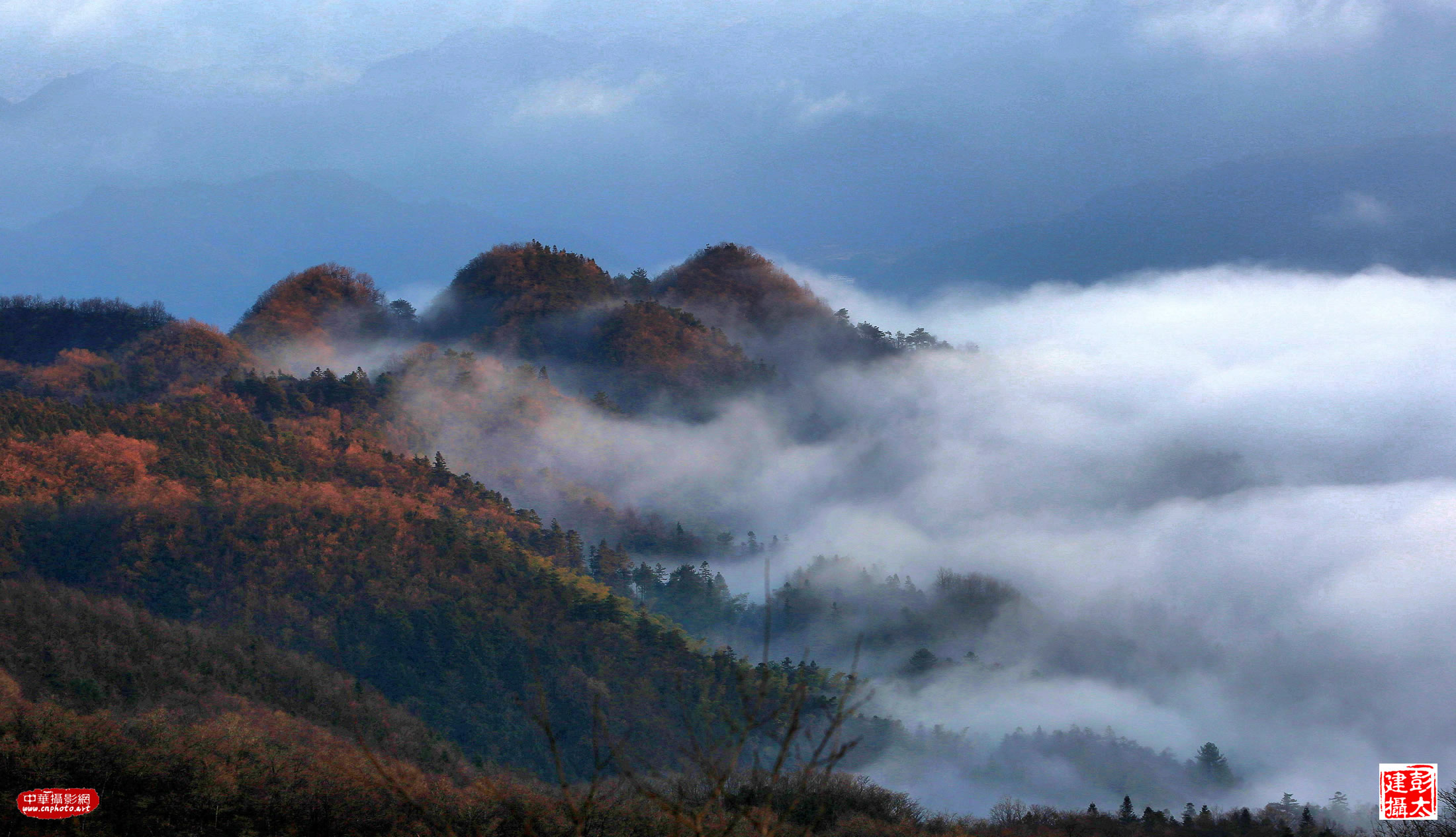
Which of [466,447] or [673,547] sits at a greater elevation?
[466,447]

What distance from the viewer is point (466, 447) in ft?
437

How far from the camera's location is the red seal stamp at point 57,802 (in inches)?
1056

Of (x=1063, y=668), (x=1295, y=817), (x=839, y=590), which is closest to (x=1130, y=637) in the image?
(x=1063, y=668)

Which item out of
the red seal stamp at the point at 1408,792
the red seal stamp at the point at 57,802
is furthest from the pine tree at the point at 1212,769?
the red seal stamp at the point at 57,802

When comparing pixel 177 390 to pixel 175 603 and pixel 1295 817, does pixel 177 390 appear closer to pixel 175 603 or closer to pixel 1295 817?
pixel 175 603

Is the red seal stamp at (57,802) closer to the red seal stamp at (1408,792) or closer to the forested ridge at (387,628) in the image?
the forested ridge at (387,628)

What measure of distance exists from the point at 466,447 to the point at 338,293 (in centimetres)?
5698

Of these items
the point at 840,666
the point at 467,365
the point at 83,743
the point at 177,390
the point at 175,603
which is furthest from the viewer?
the point at 467,365

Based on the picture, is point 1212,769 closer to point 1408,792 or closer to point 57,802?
point 1408,792

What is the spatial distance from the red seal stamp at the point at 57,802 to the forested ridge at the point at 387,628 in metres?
0.42

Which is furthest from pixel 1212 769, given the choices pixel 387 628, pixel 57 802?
pixel 57 802

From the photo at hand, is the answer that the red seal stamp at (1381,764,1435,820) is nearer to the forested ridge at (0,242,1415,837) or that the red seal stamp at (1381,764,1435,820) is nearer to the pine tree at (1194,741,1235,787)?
the forested ridge at (0,242,1415,837)

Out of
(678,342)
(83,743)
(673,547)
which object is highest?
(678,342)

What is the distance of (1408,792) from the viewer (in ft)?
96.3
